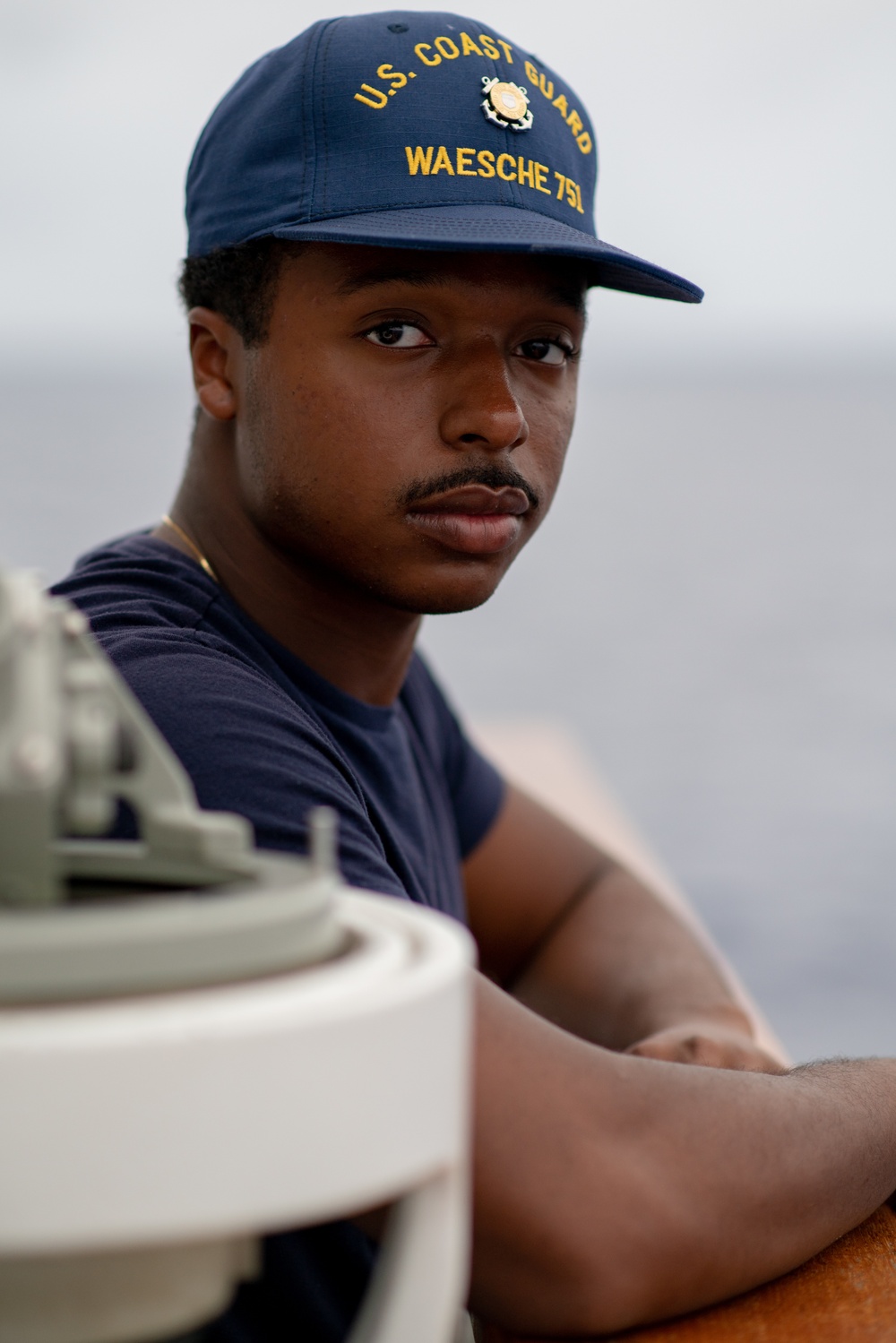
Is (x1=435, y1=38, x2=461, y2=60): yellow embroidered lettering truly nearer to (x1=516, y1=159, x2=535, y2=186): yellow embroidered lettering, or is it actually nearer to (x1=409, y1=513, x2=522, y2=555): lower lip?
(x1=516, y1=159, x2=535, y2=186): yellow embroidered lettering

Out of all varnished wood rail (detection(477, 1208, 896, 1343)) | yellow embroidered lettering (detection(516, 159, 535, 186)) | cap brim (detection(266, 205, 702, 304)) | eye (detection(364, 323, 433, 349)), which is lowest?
varnished wood rail (detection(477, 1208, 896, 1343))

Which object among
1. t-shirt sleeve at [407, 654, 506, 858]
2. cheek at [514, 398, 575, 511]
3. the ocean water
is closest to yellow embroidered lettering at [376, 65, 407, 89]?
cheek at [514, 398, 575, 511]

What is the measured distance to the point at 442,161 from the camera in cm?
140

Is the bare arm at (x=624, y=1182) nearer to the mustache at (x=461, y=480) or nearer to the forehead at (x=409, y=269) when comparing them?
the mustache at (x=461, y=480)

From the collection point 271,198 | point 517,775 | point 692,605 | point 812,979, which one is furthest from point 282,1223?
point 692,605

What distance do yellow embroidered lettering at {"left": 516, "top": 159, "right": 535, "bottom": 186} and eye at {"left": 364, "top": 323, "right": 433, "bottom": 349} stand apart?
0.57 feet

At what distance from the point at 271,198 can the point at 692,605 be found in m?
10.0

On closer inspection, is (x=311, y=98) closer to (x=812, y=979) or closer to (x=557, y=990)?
(x=557, y=990)

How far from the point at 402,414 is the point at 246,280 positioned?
0.25 meters

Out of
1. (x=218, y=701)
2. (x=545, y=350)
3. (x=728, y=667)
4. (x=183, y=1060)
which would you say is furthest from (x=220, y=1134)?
(x=728, y=667)

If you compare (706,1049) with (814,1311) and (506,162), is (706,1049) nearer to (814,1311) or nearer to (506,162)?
(814,1311)

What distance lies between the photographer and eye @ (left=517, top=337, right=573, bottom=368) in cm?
156

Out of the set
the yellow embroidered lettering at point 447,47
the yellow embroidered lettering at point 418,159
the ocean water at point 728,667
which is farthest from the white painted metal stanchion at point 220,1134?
the ocean water at point 728,667

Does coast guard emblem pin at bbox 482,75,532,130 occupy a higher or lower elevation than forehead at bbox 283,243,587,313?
higher
